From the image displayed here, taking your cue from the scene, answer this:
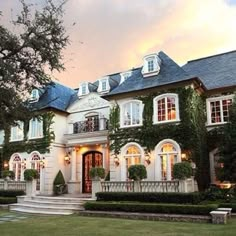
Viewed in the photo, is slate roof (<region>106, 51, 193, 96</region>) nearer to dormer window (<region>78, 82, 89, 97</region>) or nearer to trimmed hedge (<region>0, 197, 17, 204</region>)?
dormer window (<region>78, 82, 89, 97</region>)

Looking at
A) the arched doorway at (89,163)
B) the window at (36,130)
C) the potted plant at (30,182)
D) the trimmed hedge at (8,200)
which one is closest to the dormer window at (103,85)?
the arched doorway at (89,163)

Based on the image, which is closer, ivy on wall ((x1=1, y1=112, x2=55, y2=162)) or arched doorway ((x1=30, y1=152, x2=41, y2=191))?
ivy on wall ((x1=1, y1=112, x2=55, y2=162))

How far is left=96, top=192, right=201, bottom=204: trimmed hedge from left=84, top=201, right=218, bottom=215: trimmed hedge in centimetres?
122

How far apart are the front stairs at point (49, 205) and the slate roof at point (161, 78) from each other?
722 cm

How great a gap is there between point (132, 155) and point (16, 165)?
10.2 meters

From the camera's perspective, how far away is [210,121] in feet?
61.2

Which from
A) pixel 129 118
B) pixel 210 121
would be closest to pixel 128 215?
pixel 129 118

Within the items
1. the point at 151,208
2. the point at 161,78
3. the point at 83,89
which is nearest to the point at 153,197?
the point at 151,208

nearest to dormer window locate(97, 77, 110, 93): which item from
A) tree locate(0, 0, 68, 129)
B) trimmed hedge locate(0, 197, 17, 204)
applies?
trimmed hedge locate(0, 197, 17, 204)

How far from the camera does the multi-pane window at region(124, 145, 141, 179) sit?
18.2 m

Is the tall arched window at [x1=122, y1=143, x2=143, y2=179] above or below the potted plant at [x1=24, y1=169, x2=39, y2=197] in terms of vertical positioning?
above

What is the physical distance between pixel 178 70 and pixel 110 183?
7.86 m

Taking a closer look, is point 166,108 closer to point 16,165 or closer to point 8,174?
point 8,174

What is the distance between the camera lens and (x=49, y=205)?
16.7 metres
